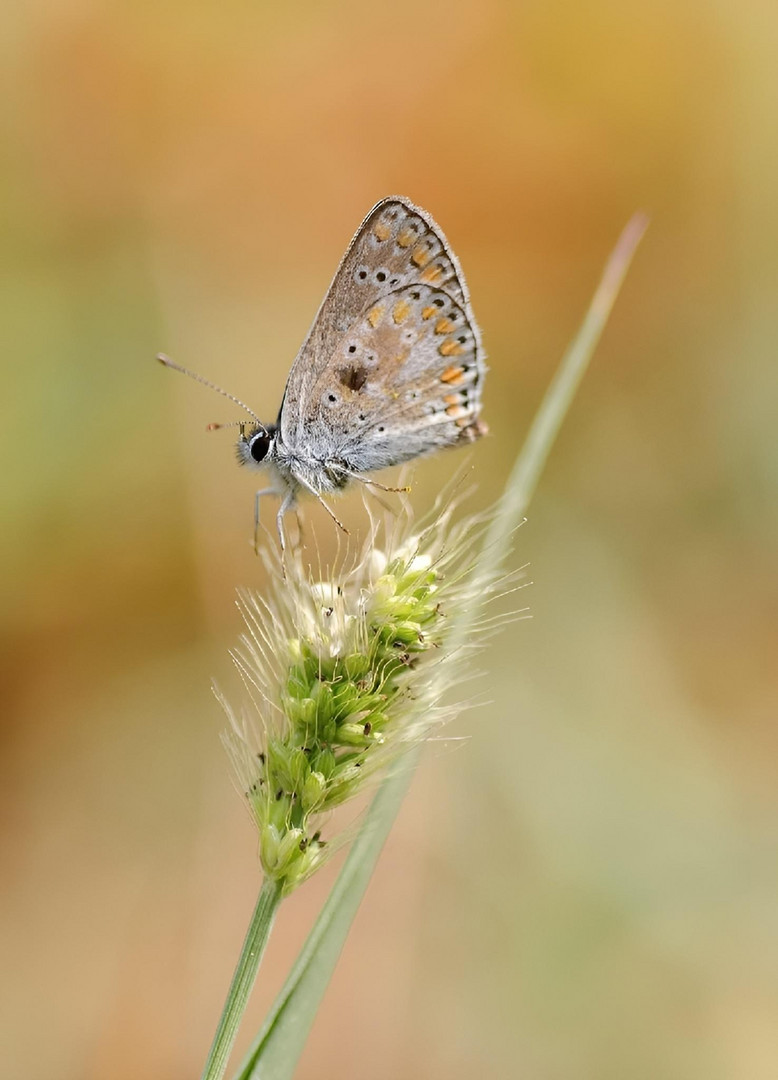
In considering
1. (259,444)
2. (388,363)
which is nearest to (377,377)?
(388,363)

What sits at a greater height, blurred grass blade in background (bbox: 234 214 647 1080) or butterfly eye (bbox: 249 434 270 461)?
butterfly eye (bbox: 249 434 270 461)

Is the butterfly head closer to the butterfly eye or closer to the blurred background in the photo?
the butterfly eye

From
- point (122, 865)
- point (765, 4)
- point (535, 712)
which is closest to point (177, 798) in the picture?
point (122, 865)

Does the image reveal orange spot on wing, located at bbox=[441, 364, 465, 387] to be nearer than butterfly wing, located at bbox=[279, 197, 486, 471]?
No

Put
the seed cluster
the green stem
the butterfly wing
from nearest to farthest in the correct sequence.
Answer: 1. the green stem
2. the seed cluster
3. the butterfly wing

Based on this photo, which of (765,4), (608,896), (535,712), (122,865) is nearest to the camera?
(608,896)

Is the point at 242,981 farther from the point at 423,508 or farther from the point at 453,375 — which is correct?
the point at 423,508

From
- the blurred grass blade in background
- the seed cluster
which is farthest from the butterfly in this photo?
the blurred grass blade in background

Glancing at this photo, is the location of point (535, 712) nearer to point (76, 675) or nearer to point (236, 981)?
point (76, 675)
